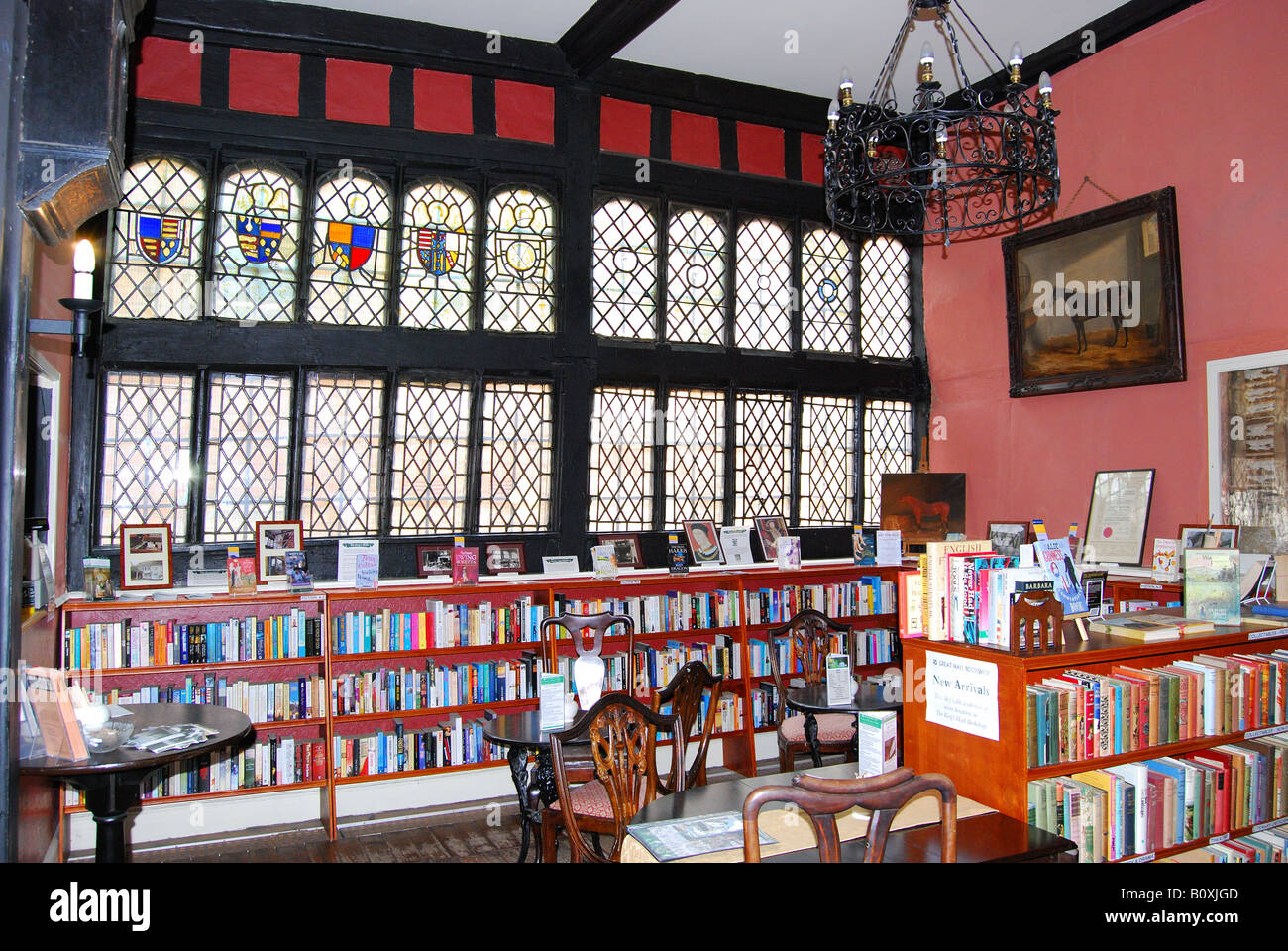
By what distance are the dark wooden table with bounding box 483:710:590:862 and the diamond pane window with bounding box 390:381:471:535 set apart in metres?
1.97

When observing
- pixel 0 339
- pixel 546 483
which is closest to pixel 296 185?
pixel 546 483

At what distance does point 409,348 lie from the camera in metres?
6.03

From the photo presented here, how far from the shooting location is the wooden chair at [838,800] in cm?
214

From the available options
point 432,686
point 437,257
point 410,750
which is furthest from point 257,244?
point 410,750

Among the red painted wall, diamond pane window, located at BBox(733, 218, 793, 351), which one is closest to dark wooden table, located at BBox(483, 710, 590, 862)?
diamond pane window, located at BBox(733, 218, 793, 351)

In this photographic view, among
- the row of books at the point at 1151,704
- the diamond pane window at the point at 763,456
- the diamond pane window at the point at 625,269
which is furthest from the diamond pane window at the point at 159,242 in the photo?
the row of books at the point at 1151,704

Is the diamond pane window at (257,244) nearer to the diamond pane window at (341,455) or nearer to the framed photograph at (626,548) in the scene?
the diamond pane window at (341,455)

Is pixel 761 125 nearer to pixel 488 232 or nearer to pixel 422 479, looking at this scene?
pixel 488 232

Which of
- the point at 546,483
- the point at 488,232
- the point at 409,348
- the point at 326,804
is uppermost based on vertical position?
the point at 488,232

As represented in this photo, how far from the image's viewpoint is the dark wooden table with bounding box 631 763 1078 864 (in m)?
2.55

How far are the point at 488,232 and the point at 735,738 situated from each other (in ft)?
13.4

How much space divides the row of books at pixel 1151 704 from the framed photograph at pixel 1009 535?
2.27 metres

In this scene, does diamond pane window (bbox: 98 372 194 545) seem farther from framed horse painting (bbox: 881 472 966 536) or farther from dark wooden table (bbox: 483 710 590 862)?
framed horse painting (bbox: 881 472 966 536)

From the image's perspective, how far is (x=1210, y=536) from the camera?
5039 millimetres
